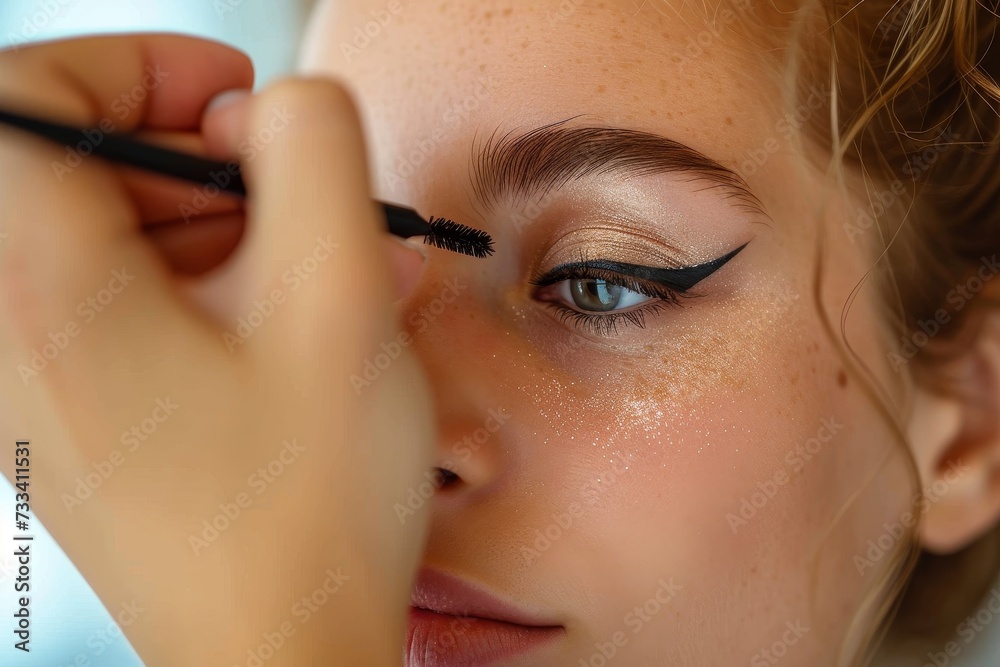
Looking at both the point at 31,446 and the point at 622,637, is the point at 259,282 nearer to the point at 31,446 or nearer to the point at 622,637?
the point at 31,446

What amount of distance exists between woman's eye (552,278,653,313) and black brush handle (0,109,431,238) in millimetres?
250

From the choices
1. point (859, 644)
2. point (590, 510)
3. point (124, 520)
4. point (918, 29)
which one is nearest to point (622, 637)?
point (590, 510)

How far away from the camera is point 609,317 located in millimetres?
542

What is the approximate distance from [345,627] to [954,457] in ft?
1.54

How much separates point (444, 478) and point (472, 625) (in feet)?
0.32

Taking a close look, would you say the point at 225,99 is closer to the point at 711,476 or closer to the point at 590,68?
the point at 590,68

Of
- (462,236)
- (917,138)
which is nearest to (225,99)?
(462,236)

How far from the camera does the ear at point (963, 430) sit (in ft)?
1.94

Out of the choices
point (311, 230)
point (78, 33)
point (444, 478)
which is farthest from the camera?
point (78, 33)

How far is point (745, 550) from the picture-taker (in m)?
0.53

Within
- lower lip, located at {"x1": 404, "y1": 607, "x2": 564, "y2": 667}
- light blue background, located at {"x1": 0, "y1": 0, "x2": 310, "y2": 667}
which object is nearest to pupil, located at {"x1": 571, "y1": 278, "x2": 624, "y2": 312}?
lower lip, located at {"x1": 404, "y1": 607, "x2": 564, "y2": 667}

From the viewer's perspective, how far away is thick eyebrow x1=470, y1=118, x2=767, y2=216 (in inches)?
20.2

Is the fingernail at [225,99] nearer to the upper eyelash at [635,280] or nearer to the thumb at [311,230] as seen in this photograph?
the thumb at [311,230]

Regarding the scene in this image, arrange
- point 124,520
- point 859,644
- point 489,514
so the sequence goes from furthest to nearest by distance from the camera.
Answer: point 859,644 < point 489,514 < point 124,520
